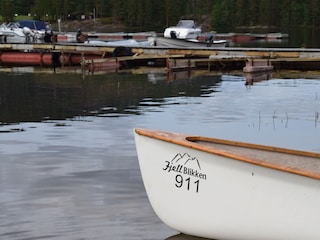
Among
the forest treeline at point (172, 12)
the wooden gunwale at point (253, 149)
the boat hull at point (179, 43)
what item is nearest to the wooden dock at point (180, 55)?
the boat hull at point (179, 43)

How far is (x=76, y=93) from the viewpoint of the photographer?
30578 millimetres

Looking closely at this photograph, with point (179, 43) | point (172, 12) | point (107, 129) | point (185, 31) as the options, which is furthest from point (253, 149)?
point (172, 12)

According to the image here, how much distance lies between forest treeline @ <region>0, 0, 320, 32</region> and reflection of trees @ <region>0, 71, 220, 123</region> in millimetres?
104736

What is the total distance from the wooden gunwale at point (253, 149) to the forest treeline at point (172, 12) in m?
131

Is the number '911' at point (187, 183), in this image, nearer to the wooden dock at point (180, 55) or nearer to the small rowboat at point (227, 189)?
the small rowboat at point (227, 189)

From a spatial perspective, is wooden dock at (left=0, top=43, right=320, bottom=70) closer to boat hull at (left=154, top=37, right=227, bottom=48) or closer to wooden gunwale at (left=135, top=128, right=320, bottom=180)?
boat hull at (left=154, top=37, right=227, bottom=48)

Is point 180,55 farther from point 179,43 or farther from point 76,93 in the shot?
point 76,93

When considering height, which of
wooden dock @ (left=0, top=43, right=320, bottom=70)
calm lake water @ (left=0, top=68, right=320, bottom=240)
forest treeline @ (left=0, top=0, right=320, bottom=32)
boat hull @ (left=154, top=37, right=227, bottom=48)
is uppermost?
forest treeline @ (left=0, top=0, right=320, bottom=32)

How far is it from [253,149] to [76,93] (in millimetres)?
20869

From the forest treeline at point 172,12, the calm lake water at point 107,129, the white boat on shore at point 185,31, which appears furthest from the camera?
the forest treeline at point 172,12

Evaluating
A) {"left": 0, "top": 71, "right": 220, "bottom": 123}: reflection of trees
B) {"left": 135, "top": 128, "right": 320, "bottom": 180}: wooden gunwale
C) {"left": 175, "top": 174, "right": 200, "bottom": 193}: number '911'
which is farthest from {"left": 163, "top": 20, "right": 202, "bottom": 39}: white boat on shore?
{"left": 175, "top": 174, "right": 200, "bottom": 193}: number '911'

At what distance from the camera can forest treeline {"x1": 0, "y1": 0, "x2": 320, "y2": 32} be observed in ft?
488

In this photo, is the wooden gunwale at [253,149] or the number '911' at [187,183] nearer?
the wooden gunwale at [253,149]

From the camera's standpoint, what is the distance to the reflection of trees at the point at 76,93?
81.4ft
